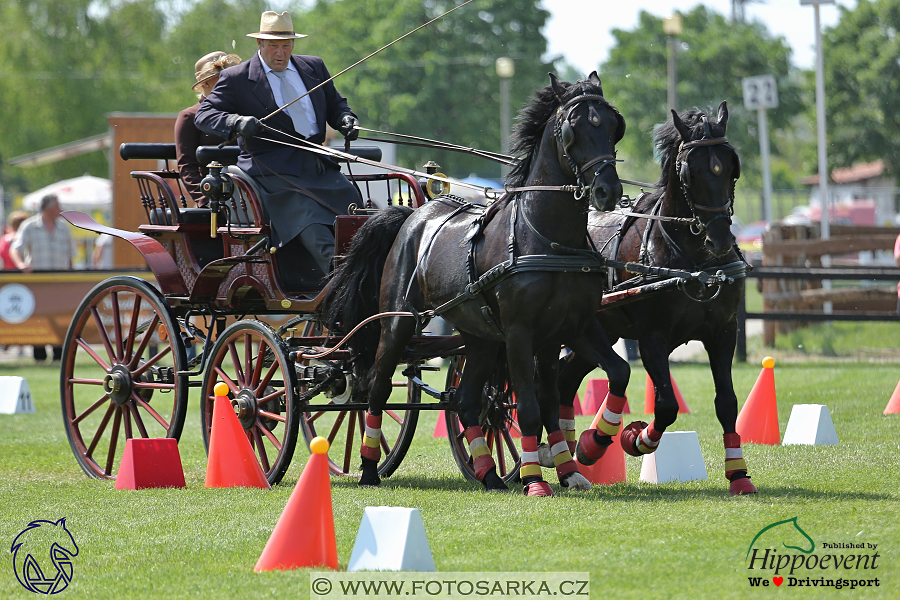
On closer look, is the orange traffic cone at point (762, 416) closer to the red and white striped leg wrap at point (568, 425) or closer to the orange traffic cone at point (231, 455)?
the red and white striped leg wrap at point (568, 425)

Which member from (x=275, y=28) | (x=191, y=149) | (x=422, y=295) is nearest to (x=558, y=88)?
(x=422, y=295)

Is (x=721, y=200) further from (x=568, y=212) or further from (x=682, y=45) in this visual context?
(x=682, y=45)

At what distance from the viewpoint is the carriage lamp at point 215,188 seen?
7203 mm

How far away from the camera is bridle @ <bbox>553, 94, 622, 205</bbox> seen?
5.75m

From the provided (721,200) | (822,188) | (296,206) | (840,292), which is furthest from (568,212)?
(822,188)

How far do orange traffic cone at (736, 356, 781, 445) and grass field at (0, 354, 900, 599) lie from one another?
0.83ft

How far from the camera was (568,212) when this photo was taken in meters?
6.15

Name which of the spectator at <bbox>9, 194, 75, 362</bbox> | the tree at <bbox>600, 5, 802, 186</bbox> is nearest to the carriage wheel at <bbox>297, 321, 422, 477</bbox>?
the spectator at <bbox>9, 194, 75, 362</bbox>

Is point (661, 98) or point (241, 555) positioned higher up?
point (661, 98)

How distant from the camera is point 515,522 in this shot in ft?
17.9

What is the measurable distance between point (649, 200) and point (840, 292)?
36.6 feet

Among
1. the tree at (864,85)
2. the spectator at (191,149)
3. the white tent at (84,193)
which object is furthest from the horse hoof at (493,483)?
the tree at (864,85)

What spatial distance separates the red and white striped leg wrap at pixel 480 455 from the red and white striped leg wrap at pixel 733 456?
4.43 ft

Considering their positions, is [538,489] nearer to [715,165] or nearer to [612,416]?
[612,416]
